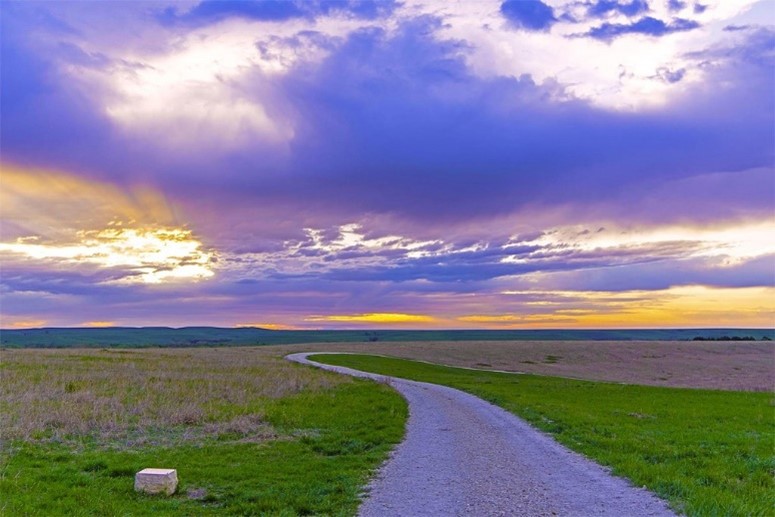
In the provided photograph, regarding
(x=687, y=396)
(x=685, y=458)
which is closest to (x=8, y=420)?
(x=685, y=458)

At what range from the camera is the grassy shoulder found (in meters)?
11.3

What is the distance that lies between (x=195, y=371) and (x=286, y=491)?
30777mm

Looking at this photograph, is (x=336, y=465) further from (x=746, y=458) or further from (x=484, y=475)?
(x=746, y=458)

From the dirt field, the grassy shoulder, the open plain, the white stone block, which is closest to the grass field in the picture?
the open plain

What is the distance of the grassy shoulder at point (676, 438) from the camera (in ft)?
37.2

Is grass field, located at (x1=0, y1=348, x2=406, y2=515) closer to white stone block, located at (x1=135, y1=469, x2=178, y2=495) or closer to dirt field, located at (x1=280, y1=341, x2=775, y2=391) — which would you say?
white stone block, located at (x1=135, y1=469, x2=178, y2=495)

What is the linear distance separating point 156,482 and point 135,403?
42.5ft

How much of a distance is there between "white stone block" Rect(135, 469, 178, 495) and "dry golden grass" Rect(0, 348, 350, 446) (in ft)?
17.8

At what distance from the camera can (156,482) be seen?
11.3 meters

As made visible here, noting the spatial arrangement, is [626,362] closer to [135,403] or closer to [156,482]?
[135,403]

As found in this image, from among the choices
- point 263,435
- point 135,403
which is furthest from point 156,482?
point 135,403

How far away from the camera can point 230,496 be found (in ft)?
37.3

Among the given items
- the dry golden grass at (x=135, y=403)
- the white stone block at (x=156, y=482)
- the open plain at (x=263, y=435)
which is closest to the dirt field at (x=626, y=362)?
the open plain at (x=263, y=435)

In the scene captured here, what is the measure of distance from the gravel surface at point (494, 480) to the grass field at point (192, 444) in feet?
2.64
